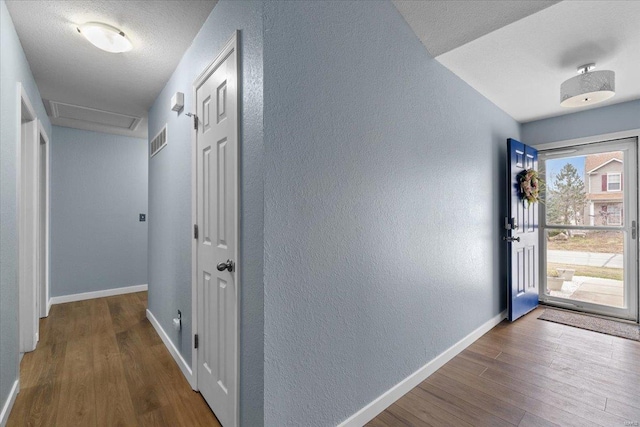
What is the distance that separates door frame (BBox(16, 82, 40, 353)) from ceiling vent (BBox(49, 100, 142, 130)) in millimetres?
726

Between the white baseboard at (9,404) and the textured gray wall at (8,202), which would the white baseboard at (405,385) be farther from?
the textured gray wall at (8,202)

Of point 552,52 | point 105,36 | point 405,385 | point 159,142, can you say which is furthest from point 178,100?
point 552,52

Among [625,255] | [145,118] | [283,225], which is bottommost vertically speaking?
[625,255]

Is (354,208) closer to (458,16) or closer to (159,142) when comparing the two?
(458,16)

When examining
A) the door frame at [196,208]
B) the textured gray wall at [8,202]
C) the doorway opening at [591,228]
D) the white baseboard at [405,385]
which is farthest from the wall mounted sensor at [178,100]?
the doorway opening at [591,228]

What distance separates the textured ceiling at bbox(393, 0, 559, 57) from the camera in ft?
5.98

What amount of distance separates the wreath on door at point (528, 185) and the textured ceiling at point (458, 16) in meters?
1.91

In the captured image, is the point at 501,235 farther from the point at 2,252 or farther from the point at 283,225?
the point at 2,252

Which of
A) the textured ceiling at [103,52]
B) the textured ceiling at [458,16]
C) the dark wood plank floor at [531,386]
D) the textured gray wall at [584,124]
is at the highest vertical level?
the textured ceiling at [458,16]

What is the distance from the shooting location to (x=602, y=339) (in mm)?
2770

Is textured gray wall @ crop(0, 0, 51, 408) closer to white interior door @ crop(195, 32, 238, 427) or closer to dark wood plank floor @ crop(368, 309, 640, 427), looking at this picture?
white interior door @ crop(195, 32, 238, 427)

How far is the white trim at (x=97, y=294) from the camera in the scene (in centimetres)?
397

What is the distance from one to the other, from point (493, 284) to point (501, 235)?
1.86ft

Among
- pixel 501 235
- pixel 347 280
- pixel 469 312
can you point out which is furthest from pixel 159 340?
pixel 501 235
